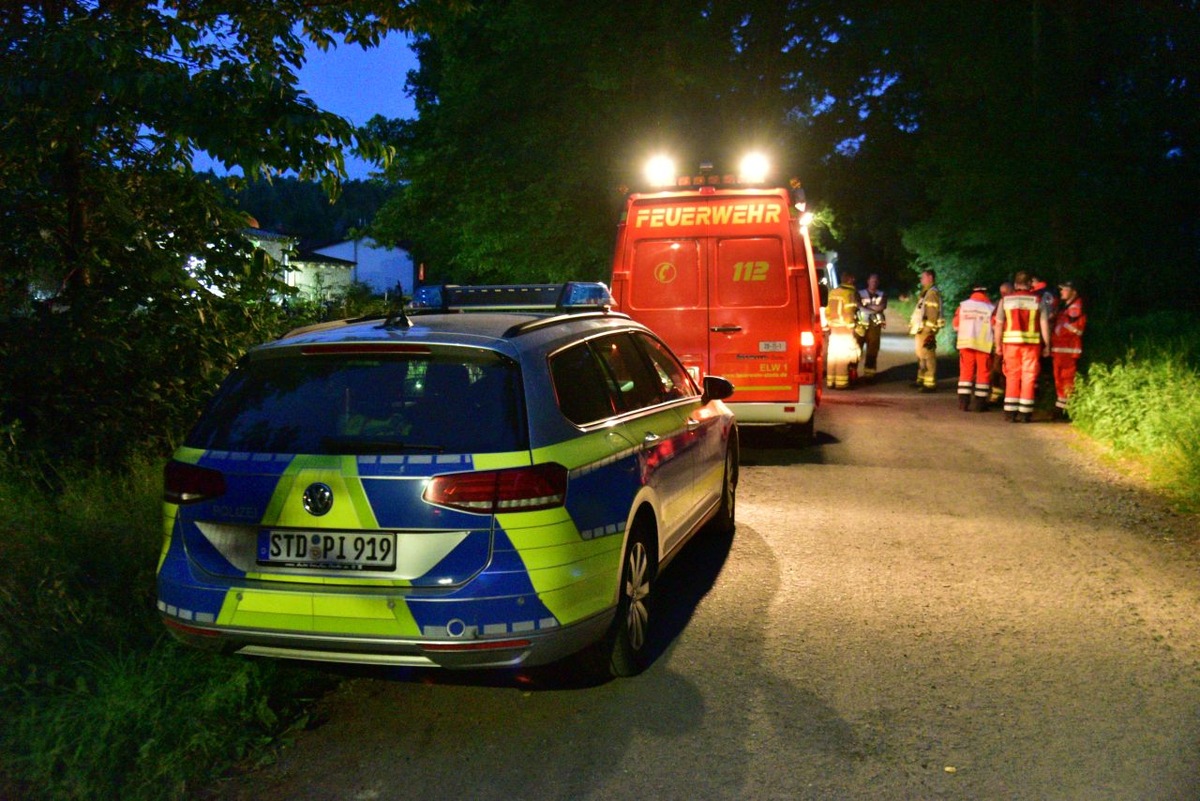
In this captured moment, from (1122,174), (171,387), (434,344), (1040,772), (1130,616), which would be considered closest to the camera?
(1040,772)

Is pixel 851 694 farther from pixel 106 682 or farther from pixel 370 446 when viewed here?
pixel 106 682

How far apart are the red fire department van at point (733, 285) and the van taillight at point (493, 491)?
22.6 feet

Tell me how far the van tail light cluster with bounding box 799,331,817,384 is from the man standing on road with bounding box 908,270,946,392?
7.06 m

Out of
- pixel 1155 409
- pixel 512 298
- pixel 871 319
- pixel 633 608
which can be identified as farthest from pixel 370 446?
pixel 871 319

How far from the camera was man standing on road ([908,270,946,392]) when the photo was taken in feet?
58.2

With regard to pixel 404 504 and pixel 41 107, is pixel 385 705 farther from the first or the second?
pixel 41 107

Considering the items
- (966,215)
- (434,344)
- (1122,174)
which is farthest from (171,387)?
(966,215)

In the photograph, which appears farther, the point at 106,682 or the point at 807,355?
the point at 807,355

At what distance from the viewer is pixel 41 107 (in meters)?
6.23

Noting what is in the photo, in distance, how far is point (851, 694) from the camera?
472 centimetres

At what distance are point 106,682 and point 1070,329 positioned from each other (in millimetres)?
12873

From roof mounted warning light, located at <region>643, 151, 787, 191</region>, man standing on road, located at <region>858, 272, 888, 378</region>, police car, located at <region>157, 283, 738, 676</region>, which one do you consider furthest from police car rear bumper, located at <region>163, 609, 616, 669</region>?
man standing on road, located at <region>858, 272, 888, 378</region>

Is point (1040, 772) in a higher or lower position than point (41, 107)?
lower

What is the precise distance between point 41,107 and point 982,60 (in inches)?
779
